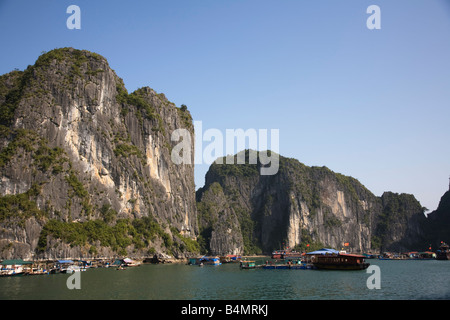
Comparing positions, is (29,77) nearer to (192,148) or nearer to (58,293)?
(192,148)

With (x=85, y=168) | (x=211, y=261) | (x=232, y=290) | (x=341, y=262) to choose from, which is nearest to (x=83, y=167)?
(x=85, y=168)

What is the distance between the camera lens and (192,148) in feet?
556

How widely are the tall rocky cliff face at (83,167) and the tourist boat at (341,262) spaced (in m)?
52.1

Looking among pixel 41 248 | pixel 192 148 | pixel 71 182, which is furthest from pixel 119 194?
pixel 192 148

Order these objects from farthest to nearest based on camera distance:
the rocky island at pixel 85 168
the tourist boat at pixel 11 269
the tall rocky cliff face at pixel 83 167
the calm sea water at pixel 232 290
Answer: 1. the rocky island at pixel 85 168
2. the tall rocky cliff face at pixel 83 167
3. the tourist boat at pixel 11 269
4. the calm sea water at pixel 232 290

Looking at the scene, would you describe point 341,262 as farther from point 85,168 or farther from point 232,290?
point 85,168

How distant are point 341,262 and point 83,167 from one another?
231 feet

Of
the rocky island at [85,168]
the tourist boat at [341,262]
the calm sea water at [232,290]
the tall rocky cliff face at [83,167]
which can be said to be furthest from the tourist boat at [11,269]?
the tourist boat at [341,262]

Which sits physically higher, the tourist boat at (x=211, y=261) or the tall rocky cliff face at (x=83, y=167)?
the tall rocky cliff face at (x=83, y=167)

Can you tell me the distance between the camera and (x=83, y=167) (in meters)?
107

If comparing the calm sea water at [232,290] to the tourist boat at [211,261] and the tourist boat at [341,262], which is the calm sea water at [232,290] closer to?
the tourist boat at [341,262]

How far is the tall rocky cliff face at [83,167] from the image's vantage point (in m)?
87.9

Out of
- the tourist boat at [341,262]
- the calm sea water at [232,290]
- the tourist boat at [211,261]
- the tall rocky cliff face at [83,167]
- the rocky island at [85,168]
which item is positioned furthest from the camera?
the tourist boat at [211,261]

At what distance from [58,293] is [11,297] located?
14.6 feet
